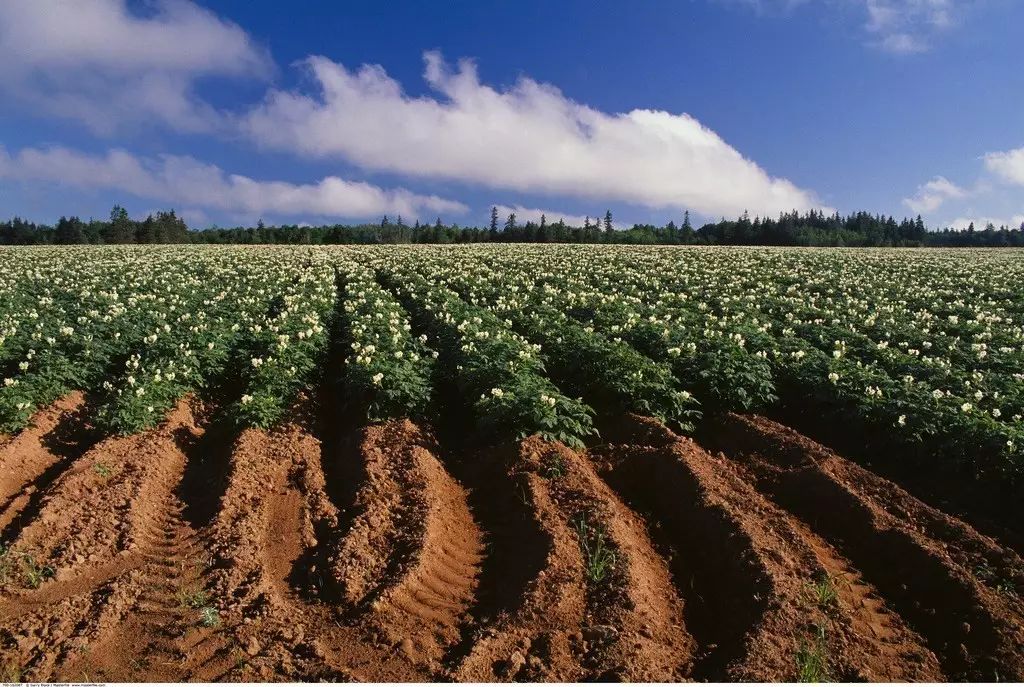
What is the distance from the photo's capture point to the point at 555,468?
8094 mm

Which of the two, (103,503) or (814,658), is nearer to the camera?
(814,658)

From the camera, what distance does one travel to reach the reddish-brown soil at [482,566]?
16.6ft

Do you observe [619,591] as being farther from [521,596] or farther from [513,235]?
[513,235]

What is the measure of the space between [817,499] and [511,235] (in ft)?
333

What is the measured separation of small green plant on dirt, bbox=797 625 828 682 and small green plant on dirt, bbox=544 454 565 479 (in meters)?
3.36

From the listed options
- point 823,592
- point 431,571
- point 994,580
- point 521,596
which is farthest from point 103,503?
point 994,580

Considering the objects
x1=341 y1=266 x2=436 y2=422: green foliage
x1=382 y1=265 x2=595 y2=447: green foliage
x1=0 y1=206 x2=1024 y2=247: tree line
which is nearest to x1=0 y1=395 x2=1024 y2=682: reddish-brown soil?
x1=382 y1=265 x2=595 y2=447: green foliage

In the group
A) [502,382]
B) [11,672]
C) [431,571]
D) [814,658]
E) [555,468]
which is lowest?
[11,672]

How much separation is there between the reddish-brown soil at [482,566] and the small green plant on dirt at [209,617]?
0.03 meters

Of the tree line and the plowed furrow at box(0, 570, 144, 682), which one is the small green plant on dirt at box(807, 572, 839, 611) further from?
the tree line

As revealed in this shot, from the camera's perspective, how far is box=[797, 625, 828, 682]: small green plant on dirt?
186 inches

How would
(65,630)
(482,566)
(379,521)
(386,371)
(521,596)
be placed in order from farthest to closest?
(386,371) < (379,521) < (482,566) < (521,596) < (65,630)

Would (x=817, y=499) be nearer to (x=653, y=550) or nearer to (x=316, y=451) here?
(x=653, y=550)

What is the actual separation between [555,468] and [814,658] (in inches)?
147
